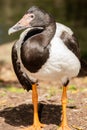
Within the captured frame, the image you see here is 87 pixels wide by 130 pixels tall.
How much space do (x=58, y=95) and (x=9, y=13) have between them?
54.9ft

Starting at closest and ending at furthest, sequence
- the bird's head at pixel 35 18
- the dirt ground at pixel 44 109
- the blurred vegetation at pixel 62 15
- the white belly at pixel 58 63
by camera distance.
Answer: the white belly at pixel 58 63 → the bird's head at pixel 35 18 → the dirt ground at pixel 44 109 → the blurred vegetation at pixel 62 15

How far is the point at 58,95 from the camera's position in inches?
313

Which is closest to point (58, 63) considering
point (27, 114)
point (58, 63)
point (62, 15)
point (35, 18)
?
point (58, 63)

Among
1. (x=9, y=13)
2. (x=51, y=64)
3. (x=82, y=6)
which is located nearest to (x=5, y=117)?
(x=51, y=64)

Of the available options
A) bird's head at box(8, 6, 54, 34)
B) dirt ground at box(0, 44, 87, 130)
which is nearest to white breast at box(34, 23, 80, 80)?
bird's head at box(8, 6, 54, 34)

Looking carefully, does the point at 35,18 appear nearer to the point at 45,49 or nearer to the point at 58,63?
the point at 45,49

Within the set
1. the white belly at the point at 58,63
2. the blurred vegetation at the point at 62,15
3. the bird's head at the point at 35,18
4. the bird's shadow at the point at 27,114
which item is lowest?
the bird's shadow at the point at 27,114

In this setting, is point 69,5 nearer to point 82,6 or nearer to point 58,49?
point 82,6

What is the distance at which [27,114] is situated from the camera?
22.6ft

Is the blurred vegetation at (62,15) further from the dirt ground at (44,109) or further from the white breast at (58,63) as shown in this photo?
the white breast at (58,63)

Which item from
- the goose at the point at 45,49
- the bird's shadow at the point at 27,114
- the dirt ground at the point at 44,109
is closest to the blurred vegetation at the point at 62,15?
the dirt ground at the point at 44,109

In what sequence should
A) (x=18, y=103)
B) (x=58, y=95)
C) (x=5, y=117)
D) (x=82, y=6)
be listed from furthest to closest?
(x=82, y=6) → (x=58, y=95) → (x=18, y=103) → (x=5, y=117)

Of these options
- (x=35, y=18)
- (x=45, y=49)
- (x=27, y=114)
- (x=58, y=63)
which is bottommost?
(x=27, y=114)

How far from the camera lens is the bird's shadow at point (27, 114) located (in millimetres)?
6617
